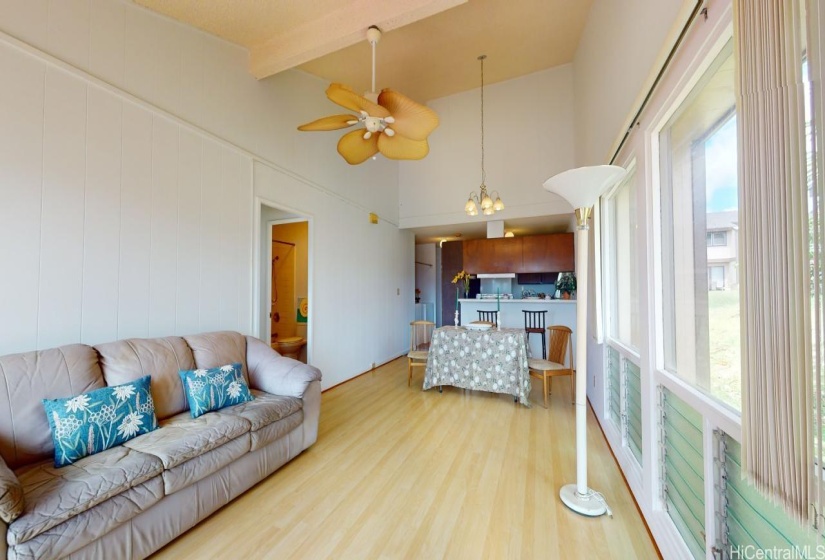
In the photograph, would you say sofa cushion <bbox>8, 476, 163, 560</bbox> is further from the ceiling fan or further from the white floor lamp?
the ceiling fan

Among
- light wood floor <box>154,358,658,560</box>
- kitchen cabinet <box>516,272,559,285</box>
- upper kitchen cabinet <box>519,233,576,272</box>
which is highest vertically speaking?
upper kitchen cabinet <box>519,233,576,272</box>

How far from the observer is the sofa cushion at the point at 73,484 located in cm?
119

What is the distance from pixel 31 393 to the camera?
61.7 inches

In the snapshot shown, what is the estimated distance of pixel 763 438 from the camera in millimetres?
743

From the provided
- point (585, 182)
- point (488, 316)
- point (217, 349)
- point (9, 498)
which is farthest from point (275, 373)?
point (488, 316)

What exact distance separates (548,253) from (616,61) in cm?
357

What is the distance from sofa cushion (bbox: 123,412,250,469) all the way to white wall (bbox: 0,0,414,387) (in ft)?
2.82

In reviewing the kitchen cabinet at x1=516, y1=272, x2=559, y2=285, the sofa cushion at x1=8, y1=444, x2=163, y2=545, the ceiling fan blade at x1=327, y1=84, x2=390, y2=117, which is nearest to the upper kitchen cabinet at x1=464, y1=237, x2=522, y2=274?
the kitchen cabinet at x1=516, y1=272, x2=559, y2=285

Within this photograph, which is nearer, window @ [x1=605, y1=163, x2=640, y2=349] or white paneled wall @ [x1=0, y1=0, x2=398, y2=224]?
white paneled wall @ [x1=0, y1=0, x2=398, y2=224]

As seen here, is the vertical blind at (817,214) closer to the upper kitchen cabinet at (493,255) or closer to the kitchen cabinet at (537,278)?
the upper kitchen cabinet at (493,255)

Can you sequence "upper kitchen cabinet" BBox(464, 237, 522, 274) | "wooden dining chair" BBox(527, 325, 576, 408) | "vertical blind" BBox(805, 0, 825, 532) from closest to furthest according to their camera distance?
1. "vertical blind" BBox(805, 0, 825, 532)
2. "wooden dining chair" BBox(527, 325, 576, 408)
3. "upper kitchen cabinet" BBox(464, 237, 522, 274)

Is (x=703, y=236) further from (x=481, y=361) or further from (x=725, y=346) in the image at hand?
(x=481, y=361)

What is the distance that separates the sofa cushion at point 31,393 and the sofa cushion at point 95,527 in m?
0.54

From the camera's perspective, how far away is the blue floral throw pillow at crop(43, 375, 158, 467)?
60.2 inches
